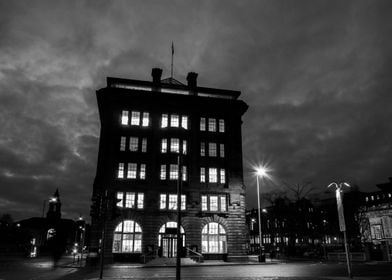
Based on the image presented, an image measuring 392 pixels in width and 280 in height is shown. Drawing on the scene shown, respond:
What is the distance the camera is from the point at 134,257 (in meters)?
42.7

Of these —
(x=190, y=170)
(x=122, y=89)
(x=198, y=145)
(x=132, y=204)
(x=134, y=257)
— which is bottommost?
(x=134, y=257)

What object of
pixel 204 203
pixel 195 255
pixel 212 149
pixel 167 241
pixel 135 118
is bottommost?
pixel 195 255

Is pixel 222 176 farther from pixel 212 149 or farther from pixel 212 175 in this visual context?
pixel 212 149

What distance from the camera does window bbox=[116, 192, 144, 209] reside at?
→ 44875 millimetres

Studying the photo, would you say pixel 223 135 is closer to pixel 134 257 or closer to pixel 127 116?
pixel 127 116

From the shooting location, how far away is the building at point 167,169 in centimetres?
4422

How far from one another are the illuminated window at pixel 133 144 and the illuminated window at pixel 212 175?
424 inches

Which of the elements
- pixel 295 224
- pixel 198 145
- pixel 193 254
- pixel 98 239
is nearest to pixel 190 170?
pixel 198 145

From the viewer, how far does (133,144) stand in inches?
1875

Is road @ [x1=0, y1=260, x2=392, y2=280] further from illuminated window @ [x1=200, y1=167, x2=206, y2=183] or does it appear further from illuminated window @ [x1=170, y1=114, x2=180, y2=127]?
illuminated window @ [x1=170, y1=114, x2=180, y2=127]

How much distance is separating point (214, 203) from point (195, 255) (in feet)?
25.8

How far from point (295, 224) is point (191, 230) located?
1065 inches

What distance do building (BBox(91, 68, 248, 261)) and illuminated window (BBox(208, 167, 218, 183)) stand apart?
14 centimetres

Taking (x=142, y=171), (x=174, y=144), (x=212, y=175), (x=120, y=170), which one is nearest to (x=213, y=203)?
(x=212, y=175)
